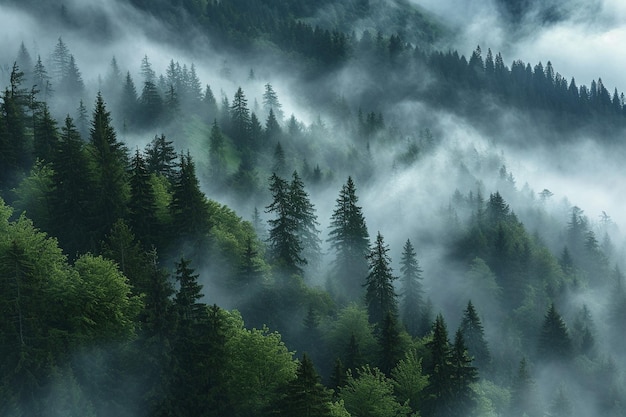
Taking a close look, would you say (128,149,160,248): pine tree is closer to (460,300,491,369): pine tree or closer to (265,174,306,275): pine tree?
(265,174,306,275): pine tree

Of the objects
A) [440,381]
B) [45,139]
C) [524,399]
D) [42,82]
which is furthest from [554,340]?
[42,82]

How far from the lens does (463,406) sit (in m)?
60.6

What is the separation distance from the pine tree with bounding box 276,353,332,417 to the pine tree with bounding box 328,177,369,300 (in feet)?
147

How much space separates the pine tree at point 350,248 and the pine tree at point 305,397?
147ft

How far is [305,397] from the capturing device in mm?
47062

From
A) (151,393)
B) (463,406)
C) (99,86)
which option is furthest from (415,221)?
(151,393)

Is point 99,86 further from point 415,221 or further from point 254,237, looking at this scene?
point 254,237

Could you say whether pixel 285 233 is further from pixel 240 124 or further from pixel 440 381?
pixel 240 124

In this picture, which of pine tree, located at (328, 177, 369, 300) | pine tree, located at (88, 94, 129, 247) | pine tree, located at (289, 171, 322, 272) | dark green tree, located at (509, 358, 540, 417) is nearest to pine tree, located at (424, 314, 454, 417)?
dark green tree, located at (509, 358, 540, 417)

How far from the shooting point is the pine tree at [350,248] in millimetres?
92438

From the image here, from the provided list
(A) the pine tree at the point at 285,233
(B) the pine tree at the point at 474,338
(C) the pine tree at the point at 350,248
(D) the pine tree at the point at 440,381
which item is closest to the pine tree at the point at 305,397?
(D) the pine tree at the point at 440,381

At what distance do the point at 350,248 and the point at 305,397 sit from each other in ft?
155

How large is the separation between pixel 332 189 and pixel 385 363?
122m

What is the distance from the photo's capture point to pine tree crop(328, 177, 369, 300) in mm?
92438
